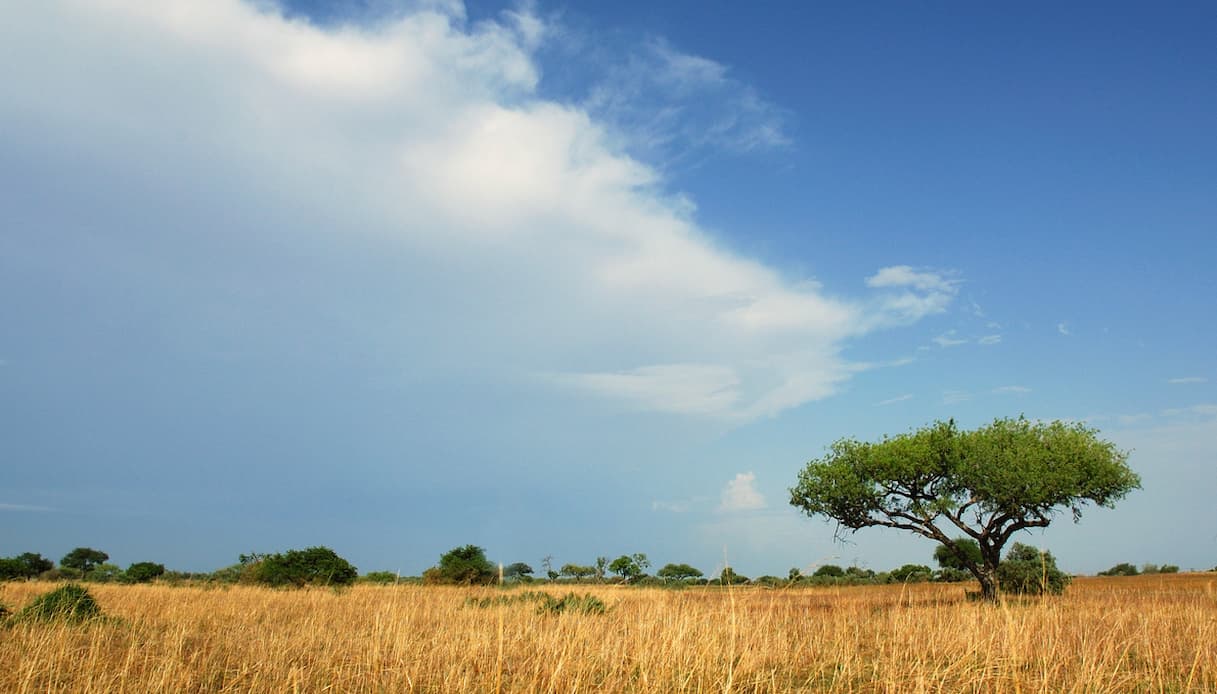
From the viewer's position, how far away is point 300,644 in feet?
31.0

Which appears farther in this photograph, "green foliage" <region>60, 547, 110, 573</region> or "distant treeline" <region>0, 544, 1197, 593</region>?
"green foliage" <region>60, 547, 110, 573</region>

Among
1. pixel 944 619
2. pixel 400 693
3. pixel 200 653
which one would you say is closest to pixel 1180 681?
pixel 944 619

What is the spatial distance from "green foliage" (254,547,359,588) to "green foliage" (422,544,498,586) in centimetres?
452

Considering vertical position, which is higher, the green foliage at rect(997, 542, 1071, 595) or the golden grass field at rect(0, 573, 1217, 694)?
the green foliage at rect(997, 542, 1071, 595)

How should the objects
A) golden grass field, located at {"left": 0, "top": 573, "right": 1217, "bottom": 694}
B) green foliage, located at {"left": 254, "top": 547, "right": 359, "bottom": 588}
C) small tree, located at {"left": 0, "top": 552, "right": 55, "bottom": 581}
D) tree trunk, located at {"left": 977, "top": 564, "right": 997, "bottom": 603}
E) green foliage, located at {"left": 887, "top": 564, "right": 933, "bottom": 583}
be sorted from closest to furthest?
golden grass field, located at {"left": 0, "top": 573, "right": 1217, "bottom": 694} < tree trunk, located at {"left": 977, "top": 564, "right": 997, "bottom": 603} < green foliage, located at {"left": 254, "top": 547, "right": 359, "bottom": 588} < small tree, located at {"left": 0, "top": 552, "right": 55, "bottom": 581} < green foliage, located at {"left": 887, "top": 564, "right": 933, "bottom": 583}

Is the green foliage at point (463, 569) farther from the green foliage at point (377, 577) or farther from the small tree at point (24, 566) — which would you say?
the small tree at point (24, 566)

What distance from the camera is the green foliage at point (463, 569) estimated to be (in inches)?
1367

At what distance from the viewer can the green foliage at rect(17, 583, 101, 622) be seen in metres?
11.6

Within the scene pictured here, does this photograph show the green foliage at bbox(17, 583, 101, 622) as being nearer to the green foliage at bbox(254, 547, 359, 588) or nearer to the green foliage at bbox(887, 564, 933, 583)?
the green foliage at bbox(254, 547, 359, 588)

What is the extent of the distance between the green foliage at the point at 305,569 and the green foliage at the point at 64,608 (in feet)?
61.7

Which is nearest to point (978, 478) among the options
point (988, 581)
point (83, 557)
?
point (988, 581)

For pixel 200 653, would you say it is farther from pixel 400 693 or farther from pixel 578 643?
pixel 578 643

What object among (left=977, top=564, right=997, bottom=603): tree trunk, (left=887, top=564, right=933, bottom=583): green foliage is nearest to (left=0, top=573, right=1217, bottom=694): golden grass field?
(left=977, top=564, right=997, bottom=603): tree trunk

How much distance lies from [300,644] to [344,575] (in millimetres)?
25089
